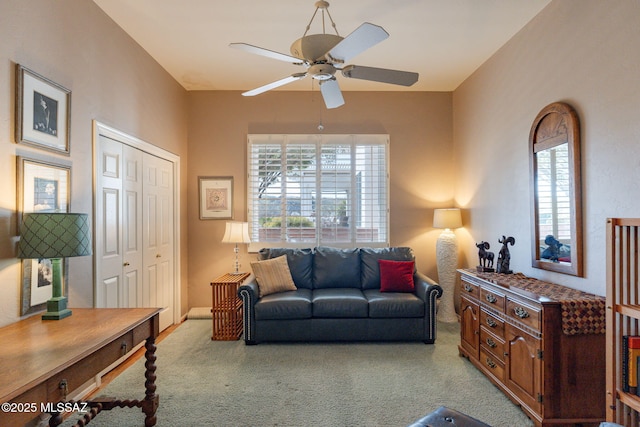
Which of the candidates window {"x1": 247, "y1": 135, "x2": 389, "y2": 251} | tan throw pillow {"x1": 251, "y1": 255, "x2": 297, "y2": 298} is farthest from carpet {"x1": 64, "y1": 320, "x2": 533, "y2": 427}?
window {"x1": 247, "y1": 135, "x2": 389, "y2": 251}

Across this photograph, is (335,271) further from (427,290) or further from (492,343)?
(492,343)

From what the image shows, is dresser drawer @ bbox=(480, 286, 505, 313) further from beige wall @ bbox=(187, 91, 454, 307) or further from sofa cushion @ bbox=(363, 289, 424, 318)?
beige wall @ bbox=(187, 91, 454, 307)

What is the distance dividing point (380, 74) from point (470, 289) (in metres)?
2.09

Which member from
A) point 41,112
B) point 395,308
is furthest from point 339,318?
point 41,112

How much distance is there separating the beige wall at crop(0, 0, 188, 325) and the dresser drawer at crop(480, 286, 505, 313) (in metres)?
3.31

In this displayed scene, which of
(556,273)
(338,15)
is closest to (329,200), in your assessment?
(338,15)

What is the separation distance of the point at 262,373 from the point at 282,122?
10.9 ft

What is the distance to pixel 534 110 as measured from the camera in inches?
122

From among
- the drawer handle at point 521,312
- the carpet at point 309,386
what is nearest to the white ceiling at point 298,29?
the drawer handle at point 521,312

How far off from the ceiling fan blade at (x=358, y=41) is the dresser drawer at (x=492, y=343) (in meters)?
2.38

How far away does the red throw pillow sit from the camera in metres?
4.04

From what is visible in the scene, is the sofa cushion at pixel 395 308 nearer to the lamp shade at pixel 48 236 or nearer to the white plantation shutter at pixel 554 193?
the white plantation shutter at pixel 554 193

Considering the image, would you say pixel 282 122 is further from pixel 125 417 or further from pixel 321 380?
pixel 125 417

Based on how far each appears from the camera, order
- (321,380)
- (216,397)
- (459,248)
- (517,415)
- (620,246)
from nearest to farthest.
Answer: (620,246), (517,415), (216,397), (321,380), (459,248)
